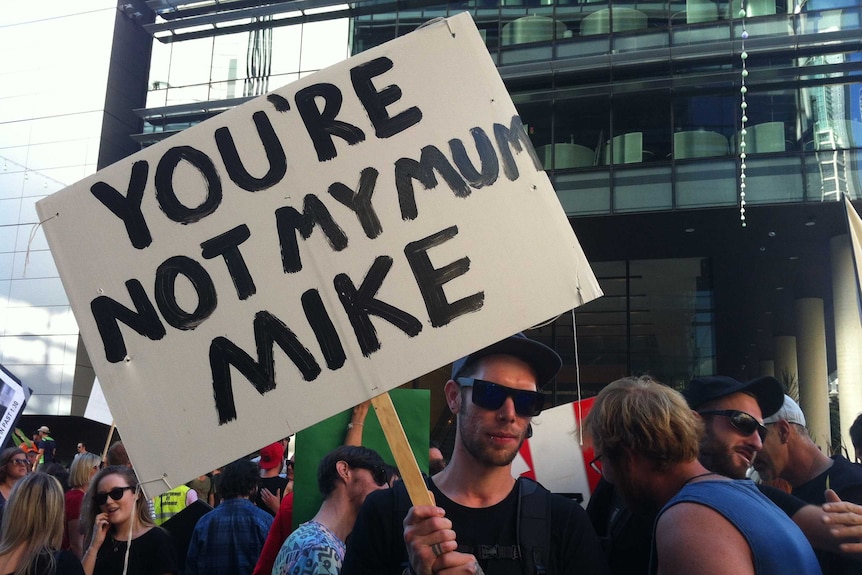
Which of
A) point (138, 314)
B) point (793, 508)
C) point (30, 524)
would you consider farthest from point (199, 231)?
point (793, 508)

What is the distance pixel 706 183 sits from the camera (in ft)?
59.3

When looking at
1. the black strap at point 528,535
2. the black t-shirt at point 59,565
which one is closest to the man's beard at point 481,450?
the black strap at point 528,535

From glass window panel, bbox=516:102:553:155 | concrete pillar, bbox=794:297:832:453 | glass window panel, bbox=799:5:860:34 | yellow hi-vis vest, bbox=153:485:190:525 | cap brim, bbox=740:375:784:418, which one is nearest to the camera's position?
cap brim, bbox=740:375:784:418

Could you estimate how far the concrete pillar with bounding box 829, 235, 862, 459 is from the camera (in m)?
17.6

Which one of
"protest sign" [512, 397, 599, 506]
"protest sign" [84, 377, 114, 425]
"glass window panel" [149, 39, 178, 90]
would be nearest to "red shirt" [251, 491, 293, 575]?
"protest sign" [512, 397, 599, 506]

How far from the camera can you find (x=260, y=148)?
275cm

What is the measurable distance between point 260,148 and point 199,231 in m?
0.34

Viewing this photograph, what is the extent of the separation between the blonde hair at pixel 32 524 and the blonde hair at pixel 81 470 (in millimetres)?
2556

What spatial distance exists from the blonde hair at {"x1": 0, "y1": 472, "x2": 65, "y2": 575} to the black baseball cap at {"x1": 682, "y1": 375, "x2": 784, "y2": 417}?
9.11ft

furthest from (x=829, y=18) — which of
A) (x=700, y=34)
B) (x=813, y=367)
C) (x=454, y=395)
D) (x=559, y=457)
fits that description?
(x=454, y=395)

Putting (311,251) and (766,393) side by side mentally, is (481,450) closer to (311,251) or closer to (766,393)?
(311,251)

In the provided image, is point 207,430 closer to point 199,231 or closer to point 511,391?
point 199,231

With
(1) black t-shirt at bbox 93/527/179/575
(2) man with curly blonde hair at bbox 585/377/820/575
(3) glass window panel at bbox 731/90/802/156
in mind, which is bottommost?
(1) black t-shirt at bbox 93/527/179/575

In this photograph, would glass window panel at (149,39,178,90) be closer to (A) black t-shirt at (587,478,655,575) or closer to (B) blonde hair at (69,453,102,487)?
(B) blonde hair at (69,453,102,487)
